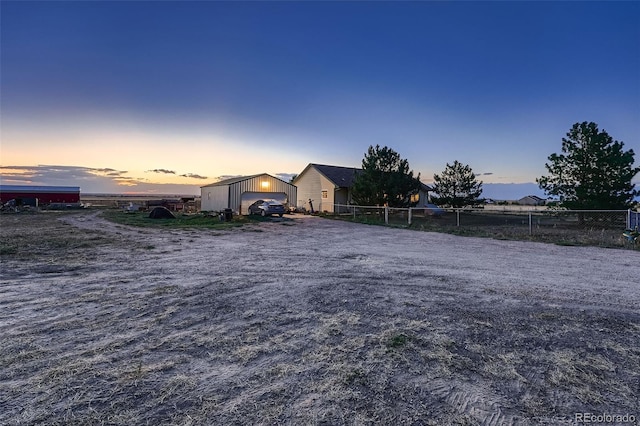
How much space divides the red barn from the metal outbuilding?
32.3 metres

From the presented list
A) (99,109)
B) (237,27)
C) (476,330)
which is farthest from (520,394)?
(99,109)

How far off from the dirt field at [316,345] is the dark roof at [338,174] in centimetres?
2322

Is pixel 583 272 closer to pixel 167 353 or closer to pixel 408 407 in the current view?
pixel 408 407

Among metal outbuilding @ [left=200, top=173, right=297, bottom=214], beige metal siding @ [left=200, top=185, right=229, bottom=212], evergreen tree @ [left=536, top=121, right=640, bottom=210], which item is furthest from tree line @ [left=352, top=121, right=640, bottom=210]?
beige metal siding @ [left=200, top=185, right=229, bottom=212]

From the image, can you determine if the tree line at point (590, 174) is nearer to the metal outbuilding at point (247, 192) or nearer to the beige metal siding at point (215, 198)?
Result: the metal outbuilding at point (247, 192)

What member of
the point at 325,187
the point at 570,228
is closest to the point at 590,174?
the point at 570,228

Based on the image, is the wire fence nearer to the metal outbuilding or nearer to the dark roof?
the dark roof

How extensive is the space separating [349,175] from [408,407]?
3143 centimetres

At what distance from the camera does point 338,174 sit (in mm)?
32156

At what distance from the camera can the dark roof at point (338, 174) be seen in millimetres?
29459

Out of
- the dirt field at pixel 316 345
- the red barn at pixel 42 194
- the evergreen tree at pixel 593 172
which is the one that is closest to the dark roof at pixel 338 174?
the evergreen tree at pixel 593 172

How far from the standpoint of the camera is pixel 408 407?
217cm

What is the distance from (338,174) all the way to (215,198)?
12.9 meters

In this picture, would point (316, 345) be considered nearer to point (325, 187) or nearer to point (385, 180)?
point (385, 180)
